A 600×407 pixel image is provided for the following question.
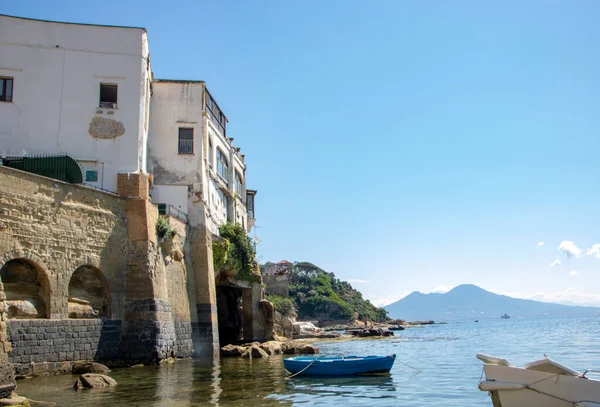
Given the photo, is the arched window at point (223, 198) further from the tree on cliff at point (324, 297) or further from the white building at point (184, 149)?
the tree on cliff at point (324, 297)

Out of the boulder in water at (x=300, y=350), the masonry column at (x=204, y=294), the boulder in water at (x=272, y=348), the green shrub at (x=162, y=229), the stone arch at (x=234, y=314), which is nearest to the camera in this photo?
the green shrub at (x=162, y=229)

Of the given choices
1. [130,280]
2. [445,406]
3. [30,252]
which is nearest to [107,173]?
[130,280]

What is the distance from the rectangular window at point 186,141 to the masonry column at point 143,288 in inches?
262

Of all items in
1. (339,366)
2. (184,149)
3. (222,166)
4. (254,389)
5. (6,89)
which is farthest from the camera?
(222,166)

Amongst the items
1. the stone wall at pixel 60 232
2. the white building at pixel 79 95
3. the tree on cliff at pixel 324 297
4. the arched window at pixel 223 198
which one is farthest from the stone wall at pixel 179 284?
the tree on cliff at pixel 324 297

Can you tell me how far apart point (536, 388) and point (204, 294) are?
841 inches

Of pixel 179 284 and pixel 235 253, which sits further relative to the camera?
pixel 235 253

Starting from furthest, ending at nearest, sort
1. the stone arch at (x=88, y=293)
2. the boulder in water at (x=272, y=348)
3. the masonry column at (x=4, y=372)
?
the boulder in water at (x=272, y=348)
the stone arch at (x=88, y=293)
the masonry column at (x=4, y=372)

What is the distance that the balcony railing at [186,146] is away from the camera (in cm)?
3238

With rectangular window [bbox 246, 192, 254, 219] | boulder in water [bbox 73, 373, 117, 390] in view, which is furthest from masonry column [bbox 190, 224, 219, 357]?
rectangular window [bbox 246, 192, 254, 219]

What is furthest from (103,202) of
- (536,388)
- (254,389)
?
(536,388)

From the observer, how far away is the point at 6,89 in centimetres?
2684

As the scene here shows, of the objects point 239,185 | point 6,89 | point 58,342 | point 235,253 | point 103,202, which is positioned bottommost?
point 58,342

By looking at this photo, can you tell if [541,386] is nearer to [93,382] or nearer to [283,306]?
[93,382]
